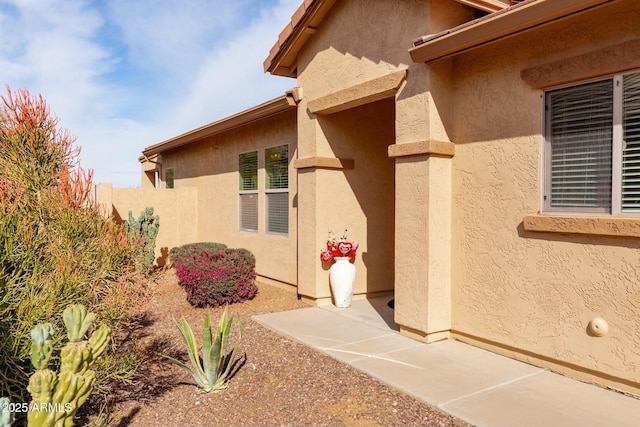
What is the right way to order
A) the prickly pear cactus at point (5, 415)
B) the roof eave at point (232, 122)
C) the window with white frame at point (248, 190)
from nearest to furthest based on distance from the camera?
the prickly pear cactus at point (5, 415) → the roof eave at point (232, 122) → the window with white frame at point (248, 190)

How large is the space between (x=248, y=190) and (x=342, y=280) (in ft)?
15.3

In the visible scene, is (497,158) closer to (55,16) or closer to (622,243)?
(622,243)

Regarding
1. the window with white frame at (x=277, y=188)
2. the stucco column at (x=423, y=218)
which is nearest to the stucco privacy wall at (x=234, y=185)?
the window with white frame at (x=277, y=188)

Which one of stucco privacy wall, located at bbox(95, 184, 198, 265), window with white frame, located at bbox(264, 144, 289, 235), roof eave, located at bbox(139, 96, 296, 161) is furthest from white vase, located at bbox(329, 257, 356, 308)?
stucco privacy wall, located at bbox(95, 184, 198, 265)

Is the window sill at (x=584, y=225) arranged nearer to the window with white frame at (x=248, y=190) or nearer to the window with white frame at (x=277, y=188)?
the window with white frame at (x=277, y=188)

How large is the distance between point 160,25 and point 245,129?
496 cm

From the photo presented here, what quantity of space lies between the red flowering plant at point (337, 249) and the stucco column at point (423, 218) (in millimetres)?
1991

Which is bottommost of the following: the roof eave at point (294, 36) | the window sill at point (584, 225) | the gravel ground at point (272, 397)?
the gravel ground at point (272, 397)

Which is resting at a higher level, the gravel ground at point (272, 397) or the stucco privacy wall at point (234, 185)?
the stucco privacy wall at point (234, 185)

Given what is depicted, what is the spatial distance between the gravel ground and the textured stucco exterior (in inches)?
64.0

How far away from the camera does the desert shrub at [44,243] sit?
3.96 meters

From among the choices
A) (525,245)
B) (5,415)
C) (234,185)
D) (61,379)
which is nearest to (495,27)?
(525,245)

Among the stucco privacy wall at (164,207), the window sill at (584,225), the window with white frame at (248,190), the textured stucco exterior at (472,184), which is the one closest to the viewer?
the window sill at (584,225)

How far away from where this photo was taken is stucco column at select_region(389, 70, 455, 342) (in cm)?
588
